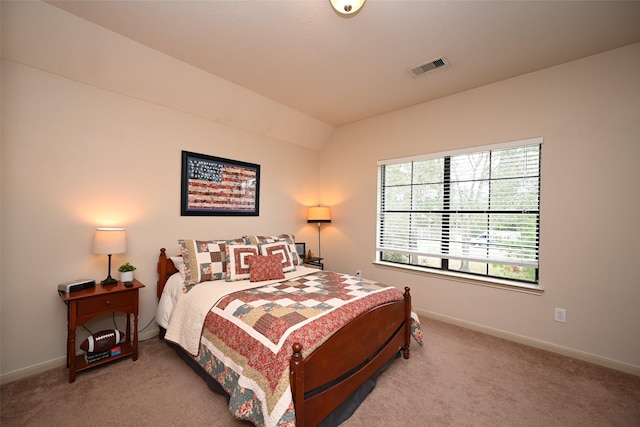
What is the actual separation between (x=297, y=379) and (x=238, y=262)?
5.04 feet

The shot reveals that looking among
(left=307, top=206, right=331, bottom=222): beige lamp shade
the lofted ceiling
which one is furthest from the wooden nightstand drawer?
(left=307, top=206, right=331, bottom=222): beige lamp shade

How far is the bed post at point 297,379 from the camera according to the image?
139 cm

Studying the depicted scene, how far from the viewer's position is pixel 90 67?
2328 millimetres

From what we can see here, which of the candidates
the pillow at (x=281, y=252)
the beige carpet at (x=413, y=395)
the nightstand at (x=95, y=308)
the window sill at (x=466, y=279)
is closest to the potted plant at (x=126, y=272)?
the nightstand at (x=95, y=308)

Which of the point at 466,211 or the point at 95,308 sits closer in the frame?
the point at 95,308

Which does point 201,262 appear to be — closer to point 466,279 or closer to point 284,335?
point 284,335

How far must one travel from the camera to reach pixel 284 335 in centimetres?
158

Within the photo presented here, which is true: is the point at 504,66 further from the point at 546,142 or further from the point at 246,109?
the point at 246,109

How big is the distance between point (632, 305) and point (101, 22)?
4.86 m

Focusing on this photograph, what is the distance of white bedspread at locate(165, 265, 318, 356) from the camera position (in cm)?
214

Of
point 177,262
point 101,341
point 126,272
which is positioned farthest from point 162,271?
point 101,341

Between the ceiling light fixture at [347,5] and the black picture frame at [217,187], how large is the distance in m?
2.14

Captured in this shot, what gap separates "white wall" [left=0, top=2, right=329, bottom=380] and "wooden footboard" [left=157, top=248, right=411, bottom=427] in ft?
7.06

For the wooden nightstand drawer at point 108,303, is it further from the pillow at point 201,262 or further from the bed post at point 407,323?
the bed post at point 407,323
